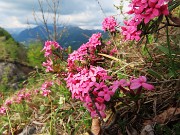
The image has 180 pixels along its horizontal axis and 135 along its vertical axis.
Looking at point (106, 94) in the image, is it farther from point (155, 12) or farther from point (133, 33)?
point (155, 12)

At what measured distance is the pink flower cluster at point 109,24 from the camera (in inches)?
117

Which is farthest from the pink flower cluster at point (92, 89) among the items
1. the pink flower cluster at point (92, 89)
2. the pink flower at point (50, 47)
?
the pink flower at point (50, 47)

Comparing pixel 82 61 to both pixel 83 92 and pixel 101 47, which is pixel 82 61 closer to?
pixel 101 47

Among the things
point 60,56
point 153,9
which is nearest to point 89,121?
point 60,56

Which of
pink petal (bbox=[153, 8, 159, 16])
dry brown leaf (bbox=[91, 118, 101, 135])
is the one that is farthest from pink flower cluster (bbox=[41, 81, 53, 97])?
pink petal (bbox=[153, 8, 159, 16])

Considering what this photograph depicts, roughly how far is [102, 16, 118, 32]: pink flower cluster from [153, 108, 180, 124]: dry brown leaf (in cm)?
124

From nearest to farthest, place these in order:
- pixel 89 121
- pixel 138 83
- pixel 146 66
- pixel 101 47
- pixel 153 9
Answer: pixel 153 9 < pixel 138 83 < pixel 89 121 < pixel 146 66 < pixel 101 47

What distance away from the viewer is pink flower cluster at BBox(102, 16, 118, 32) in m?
2.97

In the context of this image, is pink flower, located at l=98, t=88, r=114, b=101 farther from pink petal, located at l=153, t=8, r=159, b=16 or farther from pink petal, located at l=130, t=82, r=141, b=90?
pink petal, located at l=153, t=8, r=159, b=16

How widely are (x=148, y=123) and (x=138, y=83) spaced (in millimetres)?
638

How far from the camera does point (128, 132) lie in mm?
1982

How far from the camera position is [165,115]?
196 cm

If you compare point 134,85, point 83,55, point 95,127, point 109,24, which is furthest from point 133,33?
point 109,24

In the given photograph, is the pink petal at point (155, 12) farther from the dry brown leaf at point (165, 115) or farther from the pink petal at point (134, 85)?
the dry brown leaf at point (165, 115)
